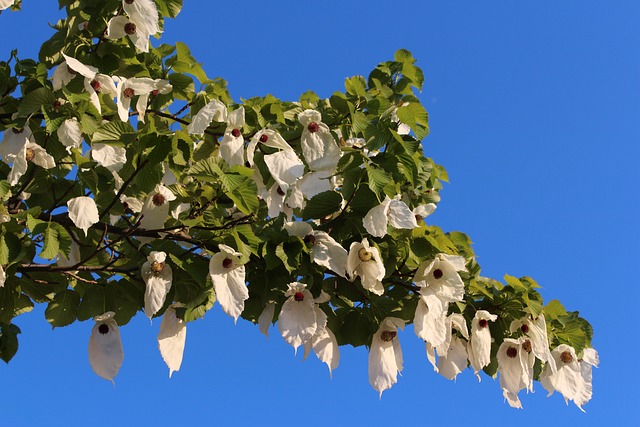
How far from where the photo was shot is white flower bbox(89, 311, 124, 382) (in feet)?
10.2

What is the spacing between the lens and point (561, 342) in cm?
A: 346

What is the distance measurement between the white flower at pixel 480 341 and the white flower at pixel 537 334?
5.0 inches

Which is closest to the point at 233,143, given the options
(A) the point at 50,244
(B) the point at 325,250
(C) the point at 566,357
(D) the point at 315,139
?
(D) the point at 315,139

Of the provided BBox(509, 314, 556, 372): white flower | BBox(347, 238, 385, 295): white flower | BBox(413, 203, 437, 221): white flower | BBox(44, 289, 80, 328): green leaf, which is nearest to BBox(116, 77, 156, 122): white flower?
BBox(44, 289, 80, 328): green leaf

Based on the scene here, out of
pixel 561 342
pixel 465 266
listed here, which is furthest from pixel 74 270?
pixel 561 342

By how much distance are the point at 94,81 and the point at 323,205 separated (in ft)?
3.57

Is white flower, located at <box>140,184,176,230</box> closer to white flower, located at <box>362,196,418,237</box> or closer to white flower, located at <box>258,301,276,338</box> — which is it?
white flower, located at <box>258,301,276,338</box>

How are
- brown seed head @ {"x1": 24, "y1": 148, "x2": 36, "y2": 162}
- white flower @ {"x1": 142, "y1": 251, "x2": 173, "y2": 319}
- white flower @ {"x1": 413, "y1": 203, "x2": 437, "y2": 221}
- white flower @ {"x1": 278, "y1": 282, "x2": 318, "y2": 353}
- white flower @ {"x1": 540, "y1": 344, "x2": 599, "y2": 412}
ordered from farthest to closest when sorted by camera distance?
1. white flower @ {"x1": 413, "y1": 203, "x2": 437, "y2": 221}
2. white flower @ {"x1": 540, "y1": 344, "x2": 599, "y2": 412}
3. brown seed head @ {"x1": 24, "y1": 148, "x2": 36, "y2": 162}
4. white flower @ {"x1": 278, "y1": 282, "x2": 318, "y2": 353}
5. white flower @ {"x1": 142, "y1": 251, "x2": 173, "y2": 319}

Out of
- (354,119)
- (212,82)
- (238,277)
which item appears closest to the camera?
(238,277)

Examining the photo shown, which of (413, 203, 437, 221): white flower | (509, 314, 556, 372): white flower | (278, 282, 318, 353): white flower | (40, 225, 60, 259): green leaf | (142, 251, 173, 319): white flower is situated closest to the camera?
(40, 225, 60, 259): green leaf

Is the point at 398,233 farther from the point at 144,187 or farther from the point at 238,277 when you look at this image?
the point at 144,187

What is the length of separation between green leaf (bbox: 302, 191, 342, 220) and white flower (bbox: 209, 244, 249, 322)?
360mm

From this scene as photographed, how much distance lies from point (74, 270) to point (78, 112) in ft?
2.09

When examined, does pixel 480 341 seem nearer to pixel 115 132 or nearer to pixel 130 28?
pixel 115 132
